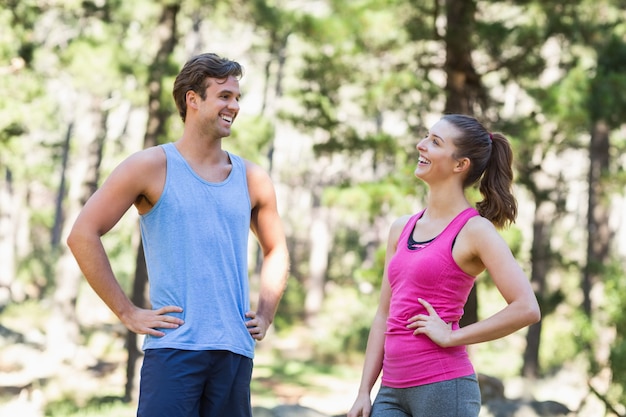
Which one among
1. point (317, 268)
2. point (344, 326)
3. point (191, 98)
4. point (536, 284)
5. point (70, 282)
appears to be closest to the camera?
point (191, 98)

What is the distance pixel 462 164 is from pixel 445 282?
1.38ft

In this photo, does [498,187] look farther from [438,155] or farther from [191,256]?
[191,256]

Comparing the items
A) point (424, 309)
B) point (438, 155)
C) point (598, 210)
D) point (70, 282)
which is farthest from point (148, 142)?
point (424, 309)

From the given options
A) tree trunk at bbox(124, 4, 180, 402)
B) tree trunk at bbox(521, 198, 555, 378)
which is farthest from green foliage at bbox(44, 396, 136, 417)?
tree trunk at bbox(521, 198, 555, 378)

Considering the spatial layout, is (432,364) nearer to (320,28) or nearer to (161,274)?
(161,274)

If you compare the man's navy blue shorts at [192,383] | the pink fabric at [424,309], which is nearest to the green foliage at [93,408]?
the man's navy blue shorts at [192,383]

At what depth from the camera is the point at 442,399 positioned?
8.89 feet

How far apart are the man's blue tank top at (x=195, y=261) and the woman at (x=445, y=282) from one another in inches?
19.7

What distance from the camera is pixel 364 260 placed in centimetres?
3161

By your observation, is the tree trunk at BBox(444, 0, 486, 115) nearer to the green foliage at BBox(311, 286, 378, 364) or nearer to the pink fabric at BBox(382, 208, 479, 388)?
the pink fabric at BBox(382, 208, 479, 388)

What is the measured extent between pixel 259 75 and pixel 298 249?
756 centimetres

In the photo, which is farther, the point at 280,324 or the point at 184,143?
the point at 280,324

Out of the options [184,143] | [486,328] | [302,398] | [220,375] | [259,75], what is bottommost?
[302,398]

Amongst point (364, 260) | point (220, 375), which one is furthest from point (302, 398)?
point (364, 260)
